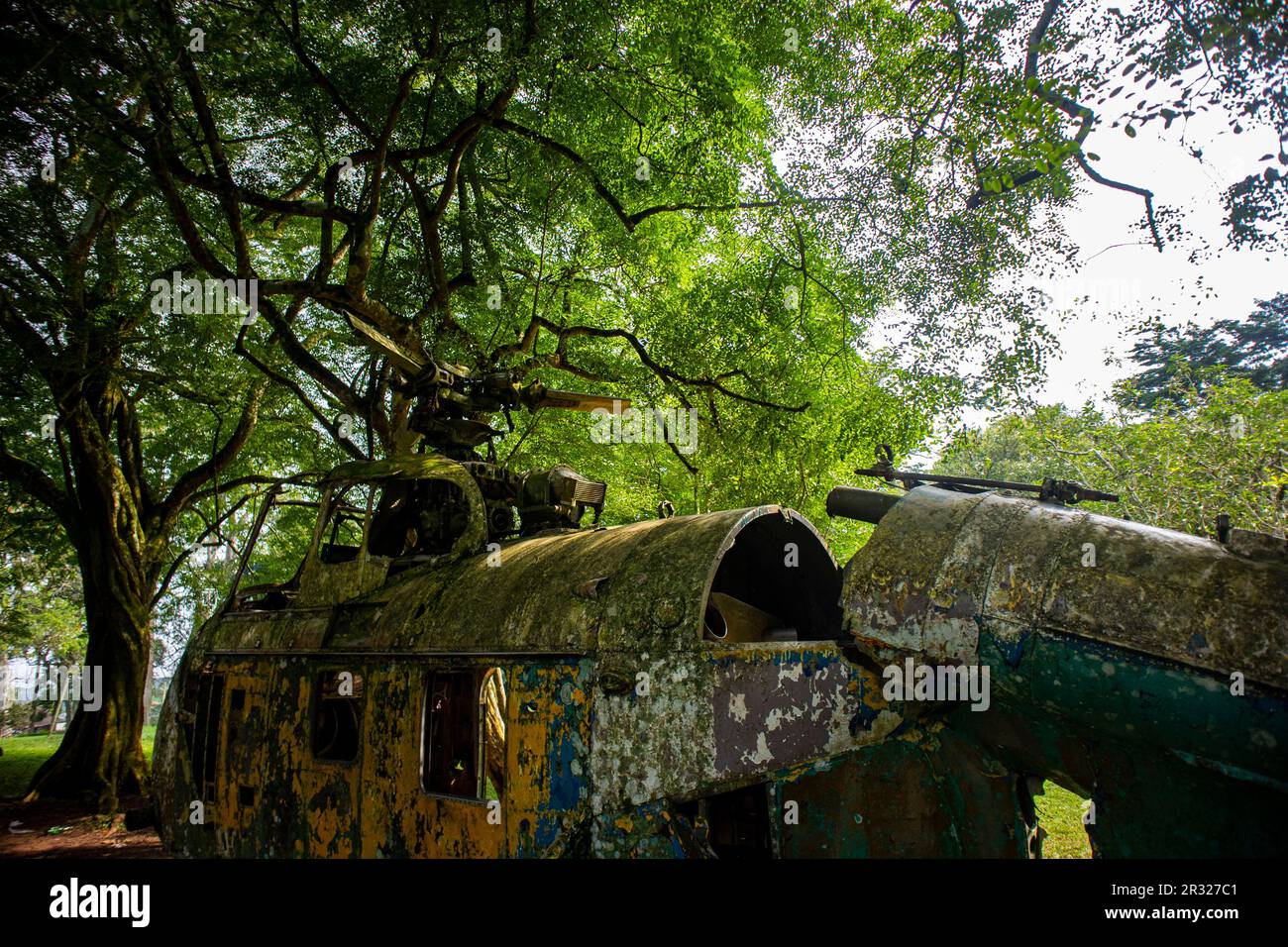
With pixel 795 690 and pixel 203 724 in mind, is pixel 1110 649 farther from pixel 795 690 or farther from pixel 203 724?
pixel 203 724

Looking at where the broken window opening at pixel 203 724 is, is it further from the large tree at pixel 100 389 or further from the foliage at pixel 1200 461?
the foliage at pixel 1200 461

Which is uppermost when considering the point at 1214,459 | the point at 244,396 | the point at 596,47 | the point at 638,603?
the point at 596,47

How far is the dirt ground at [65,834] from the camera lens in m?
9.83

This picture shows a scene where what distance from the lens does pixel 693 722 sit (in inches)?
141

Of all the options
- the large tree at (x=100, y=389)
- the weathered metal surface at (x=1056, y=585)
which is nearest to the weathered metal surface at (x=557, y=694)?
the weathered metal surface at (x=1056, y=585)

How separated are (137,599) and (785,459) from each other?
38.2ft

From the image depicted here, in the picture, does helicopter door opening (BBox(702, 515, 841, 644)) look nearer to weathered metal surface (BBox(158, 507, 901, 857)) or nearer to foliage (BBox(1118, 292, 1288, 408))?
weathered metal surface (BBox(158, 507, 901, 857))

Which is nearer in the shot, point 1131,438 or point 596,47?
point 596,47

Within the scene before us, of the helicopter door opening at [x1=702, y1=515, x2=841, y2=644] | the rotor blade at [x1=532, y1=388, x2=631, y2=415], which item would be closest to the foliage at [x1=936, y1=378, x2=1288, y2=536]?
the rotor blade at [x1=532, y1=388, x2=631, y2=415]

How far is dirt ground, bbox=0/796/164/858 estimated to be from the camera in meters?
9.83

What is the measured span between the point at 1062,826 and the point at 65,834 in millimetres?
13735
